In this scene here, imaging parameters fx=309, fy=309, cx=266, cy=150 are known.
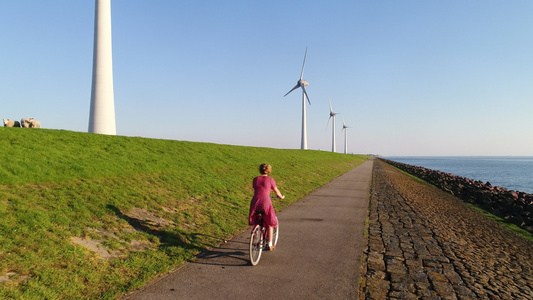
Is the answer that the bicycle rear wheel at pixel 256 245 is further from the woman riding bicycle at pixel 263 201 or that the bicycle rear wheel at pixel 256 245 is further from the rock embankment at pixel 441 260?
the rock embankment at pixel 441 260

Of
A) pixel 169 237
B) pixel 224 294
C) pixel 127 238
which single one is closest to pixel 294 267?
pixel 224 294

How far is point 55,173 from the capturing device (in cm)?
975

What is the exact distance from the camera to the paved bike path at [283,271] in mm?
5234

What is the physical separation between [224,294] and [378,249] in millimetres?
4429

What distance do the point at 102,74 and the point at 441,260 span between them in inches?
1066

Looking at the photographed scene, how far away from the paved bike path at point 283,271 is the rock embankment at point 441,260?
48cm

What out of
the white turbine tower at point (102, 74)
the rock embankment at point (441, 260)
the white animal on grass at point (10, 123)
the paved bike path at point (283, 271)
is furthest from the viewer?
the white turbine tower at point (102, 74)

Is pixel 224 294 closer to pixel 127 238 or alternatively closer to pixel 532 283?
pixel 127 238

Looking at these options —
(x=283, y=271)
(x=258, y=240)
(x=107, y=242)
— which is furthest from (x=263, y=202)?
(x=107, y=242)

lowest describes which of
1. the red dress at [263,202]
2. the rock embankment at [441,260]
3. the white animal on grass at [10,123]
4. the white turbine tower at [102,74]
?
the rock embankment at [441,260]

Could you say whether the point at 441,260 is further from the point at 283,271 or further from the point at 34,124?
the point at 34,124

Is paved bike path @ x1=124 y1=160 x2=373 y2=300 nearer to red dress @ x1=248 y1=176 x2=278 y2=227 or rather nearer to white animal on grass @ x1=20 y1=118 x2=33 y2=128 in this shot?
red dress @ x1=248 y1=176 x2=278 y2=227

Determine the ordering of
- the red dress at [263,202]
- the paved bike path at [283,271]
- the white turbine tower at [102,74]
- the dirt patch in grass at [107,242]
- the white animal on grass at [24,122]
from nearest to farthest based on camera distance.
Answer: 1. the paved bike path at [283,271]
2. the dirt patch in grass at [107,242]
3. the red dress at [263,202]
4. the white animal on grass at [24,122]
5. the white turbine tower at [102,74]

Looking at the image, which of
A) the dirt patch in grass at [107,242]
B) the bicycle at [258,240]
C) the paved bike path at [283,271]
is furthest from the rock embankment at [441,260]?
the dirt patch in grass at [107,242]
